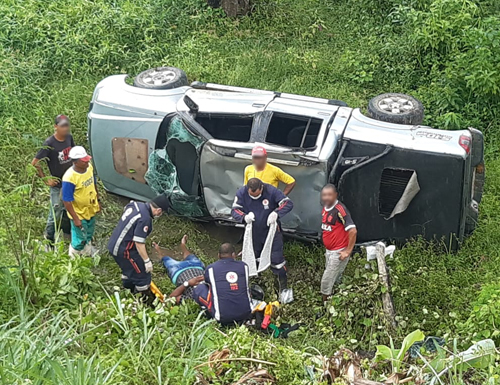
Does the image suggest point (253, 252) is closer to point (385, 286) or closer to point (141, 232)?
point (141, 232)

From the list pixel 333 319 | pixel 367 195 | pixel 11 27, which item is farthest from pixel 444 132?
pixel 11 27

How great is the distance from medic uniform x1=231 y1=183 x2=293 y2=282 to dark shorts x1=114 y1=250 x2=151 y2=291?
1.03 metres

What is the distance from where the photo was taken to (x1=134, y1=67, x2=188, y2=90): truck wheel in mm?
8117

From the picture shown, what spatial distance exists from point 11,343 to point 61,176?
3.29 meters

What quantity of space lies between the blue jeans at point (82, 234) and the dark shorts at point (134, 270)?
2.56ft

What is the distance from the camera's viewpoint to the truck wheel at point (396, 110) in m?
7.63

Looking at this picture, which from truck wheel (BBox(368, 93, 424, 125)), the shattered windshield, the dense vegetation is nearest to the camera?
the dense vegetation

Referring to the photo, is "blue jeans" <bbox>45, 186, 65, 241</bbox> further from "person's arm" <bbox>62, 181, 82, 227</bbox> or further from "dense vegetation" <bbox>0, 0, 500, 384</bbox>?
"person's arm" <bbox>62, 181, 82, 227</bbox>

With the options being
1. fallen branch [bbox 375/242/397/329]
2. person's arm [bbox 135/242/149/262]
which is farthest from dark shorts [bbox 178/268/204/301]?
fallen branch [bbox 375/242/397/329]

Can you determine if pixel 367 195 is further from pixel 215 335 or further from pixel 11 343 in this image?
pixel 11 343

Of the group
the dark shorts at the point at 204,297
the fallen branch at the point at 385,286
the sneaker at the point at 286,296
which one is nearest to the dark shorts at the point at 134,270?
the dark shorts at the point at 204,297

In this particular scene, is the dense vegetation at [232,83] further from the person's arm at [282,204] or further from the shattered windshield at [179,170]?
the person's arm at [282,204]

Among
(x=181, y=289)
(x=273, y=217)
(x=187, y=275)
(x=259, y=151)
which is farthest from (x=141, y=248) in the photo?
(x=259, y=151)

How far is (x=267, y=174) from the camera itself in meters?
6.89
